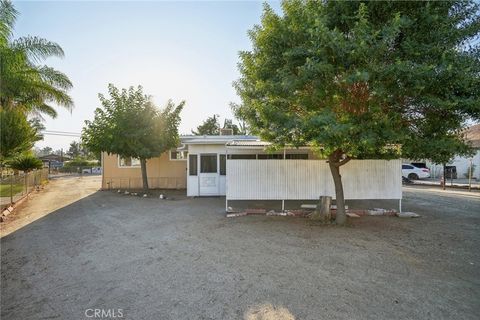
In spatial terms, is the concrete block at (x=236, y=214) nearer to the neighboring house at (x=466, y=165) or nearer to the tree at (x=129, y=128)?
the tree at (x=129, y=128)

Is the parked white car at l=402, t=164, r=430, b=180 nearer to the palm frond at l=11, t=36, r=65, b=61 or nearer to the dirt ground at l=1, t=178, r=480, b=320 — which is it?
the dirt ground at l=1, t=178, r=480, b=320

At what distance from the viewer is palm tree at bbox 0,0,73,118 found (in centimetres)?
984

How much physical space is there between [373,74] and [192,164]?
33.2 feet

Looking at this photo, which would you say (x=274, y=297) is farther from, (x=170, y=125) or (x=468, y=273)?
(x=170, y=125)

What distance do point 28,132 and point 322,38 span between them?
41.5 feet

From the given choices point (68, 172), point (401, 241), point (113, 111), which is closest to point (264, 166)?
point (401, 241)

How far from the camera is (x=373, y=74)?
589 centimetres

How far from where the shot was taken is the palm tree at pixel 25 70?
984cm

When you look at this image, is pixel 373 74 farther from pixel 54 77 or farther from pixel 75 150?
pixel 75 150

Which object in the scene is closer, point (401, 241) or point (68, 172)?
point (401, 241)

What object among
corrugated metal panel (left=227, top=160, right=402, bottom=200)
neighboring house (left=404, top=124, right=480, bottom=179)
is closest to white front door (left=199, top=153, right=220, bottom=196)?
corrugated metal panel (left=227, top=160, right=402, bottom=200)

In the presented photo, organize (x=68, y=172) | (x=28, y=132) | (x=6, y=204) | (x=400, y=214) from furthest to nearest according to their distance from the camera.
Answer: (x=68, y=172) → (x=28, y=132) → (x=6, y=204) → (x=400, y=214)

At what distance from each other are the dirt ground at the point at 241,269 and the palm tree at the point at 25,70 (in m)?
6.19

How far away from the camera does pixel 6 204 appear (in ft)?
35.6
